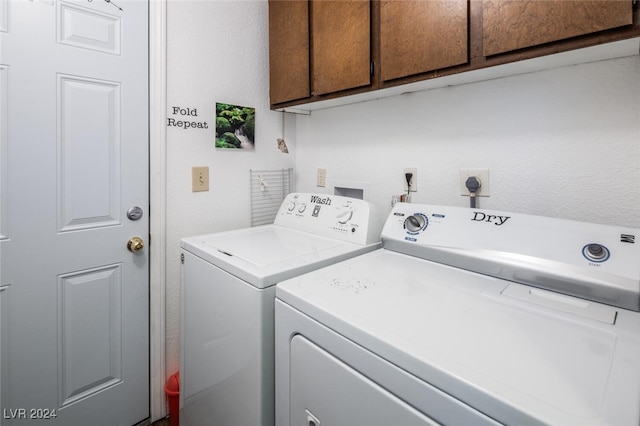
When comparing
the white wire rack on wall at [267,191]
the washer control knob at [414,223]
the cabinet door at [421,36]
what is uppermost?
the cabinet door at [421,36]

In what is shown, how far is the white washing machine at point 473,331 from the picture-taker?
522 mm

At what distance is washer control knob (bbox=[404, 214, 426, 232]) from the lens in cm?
123

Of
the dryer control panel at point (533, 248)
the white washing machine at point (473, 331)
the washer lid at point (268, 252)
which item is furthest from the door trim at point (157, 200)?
the dryer control panel at point (533, 248)

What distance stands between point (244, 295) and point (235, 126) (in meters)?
1.10

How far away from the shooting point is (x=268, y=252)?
1232 millimetres

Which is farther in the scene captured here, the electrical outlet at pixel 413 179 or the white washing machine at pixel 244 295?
the electrical outlet at pixel 413 179

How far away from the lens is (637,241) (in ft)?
2.75

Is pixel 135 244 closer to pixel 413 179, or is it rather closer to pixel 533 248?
pixel 413 179

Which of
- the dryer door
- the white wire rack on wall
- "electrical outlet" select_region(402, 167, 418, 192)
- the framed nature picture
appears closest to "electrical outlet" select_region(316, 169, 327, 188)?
the white wire rack on wall

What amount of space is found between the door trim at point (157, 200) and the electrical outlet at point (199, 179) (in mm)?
143

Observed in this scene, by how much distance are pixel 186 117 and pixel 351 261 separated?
1.11m

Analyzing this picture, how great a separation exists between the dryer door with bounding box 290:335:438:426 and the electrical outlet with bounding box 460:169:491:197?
0.90m

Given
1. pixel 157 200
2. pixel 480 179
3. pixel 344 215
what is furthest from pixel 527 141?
pixel 157 200

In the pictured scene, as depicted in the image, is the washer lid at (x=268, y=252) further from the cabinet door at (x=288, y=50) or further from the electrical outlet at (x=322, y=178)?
the cabinet door at (x=288, y=50)
